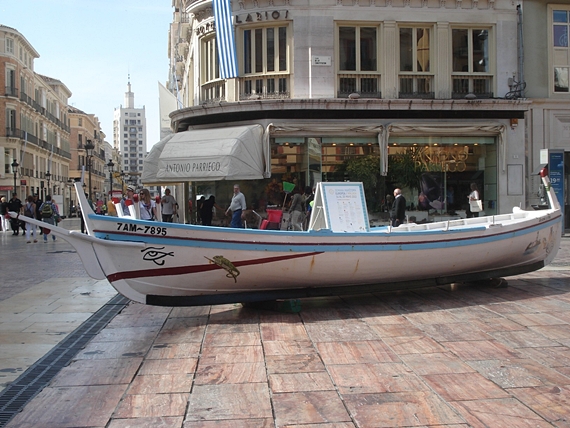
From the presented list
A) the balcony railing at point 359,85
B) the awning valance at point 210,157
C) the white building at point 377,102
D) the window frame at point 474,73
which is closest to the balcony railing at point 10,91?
the white building at point 377,102

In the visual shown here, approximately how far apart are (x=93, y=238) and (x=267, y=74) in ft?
47.5

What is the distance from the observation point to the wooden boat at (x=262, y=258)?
A: 7730 millimetres

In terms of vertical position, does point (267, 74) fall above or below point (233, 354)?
above

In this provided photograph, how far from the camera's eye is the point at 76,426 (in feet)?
15.1

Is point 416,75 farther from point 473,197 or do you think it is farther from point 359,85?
point 473,197

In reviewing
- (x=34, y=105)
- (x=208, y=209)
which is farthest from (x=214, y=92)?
(x=34, y=105)

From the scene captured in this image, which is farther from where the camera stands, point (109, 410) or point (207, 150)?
point (207, 150)

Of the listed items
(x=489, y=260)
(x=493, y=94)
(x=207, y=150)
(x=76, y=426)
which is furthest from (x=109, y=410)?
(x=493, y=94)

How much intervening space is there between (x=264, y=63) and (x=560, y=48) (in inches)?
418

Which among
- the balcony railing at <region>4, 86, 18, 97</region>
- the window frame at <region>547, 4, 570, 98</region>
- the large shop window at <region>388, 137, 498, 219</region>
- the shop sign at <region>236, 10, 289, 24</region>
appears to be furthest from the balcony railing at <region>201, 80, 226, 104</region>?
the balcony railing at <region>4, 86, 18, 97</region>

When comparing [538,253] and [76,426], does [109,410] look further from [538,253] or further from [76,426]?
[538,253]

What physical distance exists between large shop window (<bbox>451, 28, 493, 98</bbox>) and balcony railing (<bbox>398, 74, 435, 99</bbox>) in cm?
85

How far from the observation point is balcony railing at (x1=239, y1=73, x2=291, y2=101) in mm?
20969

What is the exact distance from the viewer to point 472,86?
2170 centimetres
